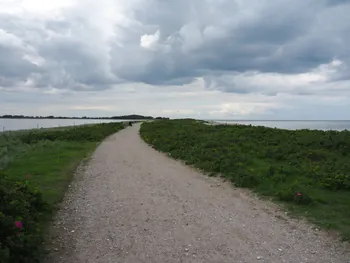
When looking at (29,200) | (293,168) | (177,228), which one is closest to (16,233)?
(29,200)

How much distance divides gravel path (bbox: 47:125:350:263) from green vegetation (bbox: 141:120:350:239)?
671 mm

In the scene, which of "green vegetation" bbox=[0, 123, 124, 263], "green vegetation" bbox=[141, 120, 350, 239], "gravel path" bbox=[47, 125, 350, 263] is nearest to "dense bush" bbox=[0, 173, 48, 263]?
"green vegetation" bbox=[0, 123, 124, 263]

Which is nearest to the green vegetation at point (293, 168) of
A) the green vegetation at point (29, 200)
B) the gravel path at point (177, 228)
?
the gravel path at point (177, 228)

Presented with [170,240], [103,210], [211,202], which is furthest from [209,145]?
[170,240]

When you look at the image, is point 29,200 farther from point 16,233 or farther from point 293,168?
point 293,168

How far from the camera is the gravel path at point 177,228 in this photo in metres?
5.89

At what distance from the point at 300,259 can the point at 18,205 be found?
4938 mm

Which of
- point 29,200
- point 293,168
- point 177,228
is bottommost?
point 177,228

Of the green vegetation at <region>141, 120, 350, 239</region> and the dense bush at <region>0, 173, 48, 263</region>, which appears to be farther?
the green vegetation at <region>141, 120, 350, 239</region>

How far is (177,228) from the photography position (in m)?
7.12

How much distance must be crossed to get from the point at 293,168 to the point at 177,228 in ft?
23.0

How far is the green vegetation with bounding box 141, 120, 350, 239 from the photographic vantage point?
8.82m

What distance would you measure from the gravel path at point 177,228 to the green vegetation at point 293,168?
671 millimetres

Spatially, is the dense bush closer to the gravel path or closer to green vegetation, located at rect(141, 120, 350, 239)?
the gravel path
